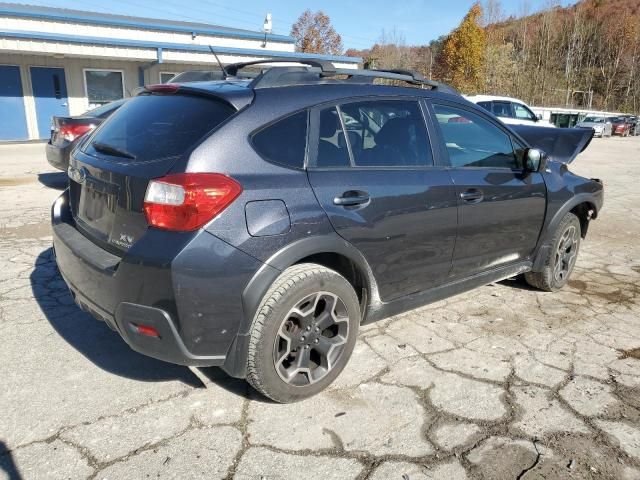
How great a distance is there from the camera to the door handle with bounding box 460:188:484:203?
3.34m

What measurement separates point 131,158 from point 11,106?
59.2 ft

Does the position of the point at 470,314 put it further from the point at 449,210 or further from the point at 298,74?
the point at 298,74

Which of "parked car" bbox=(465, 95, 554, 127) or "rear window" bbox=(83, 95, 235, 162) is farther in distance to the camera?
"parked car" bbox=(465, 95, 554, 127)

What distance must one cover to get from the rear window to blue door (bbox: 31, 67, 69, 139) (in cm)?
1733

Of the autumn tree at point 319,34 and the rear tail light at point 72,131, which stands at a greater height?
the autumn tree at point 319,34

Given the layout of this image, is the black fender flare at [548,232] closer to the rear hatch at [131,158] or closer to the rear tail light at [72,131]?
the rear hatch at [131,158]

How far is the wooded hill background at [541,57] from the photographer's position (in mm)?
49188

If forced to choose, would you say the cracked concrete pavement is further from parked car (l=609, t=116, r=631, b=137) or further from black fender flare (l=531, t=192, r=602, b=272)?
parked car (l=609, t=116, r=631, b=137)

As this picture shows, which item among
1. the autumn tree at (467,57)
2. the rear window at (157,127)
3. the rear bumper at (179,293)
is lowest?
the rear bumper at (179,293)

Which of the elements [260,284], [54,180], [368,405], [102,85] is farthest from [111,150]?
[102,85]

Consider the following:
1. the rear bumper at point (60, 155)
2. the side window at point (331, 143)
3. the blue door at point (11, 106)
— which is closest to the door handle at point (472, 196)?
the side window at point (331, 143)

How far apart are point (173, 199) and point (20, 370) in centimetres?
159

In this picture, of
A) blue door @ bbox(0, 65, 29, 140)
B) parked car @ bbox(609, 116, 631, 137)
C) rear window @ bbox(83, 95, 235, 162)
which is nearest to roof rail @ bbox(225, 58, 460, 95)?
rear window @ bbox(83, 95, 235, 162)

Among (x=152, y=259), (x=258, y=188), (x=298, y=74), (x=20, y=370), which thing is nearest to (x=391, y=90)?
(x=298, y=74)
